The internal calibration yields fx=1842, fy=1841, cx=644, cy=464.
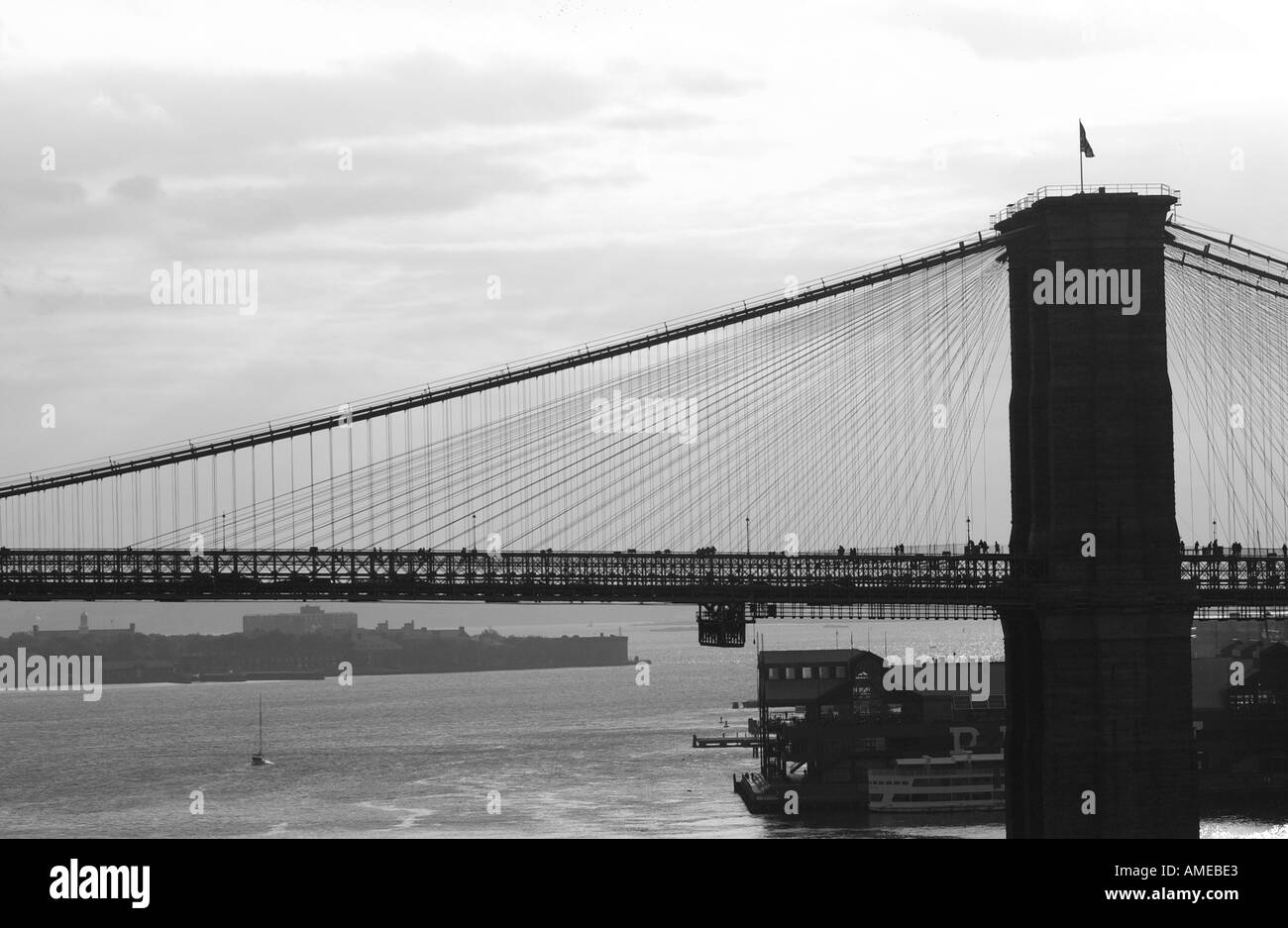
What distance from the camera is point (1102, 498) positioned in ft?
192

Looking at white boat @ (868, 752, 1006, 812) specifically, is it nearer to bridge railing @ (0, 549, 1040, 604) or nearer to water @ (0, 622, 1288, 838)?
water @ (0, 622, 1288, 838)

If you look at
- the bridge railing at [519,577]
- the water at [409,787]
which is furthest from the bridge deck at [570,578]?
the water at [409,787]

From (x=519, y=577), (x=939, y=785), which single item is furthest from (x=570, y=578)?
(x=939, y=785)

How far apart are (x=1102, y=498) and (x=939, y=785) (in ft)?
→ 138

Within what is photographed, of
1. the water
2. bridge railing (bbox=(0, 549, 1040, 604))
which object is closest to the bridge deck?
bridge railing (bbox=(0, 549, 1040, 604))

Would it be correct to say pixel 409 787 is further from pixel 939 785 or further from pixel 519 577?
pixel 519 577

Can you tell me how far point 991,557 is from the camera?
59312mm

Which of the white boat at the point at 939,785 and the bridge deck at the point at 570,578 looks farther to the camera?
the white boat at the point at 939,785

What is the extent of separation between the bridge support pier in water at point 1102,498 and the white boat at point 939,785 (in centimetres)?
3746

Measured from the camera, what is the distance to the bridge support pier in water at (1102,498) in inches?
2280

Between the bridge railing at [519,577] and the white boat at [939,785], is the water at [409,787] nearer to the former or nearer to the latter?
the white boat at [939,785]
